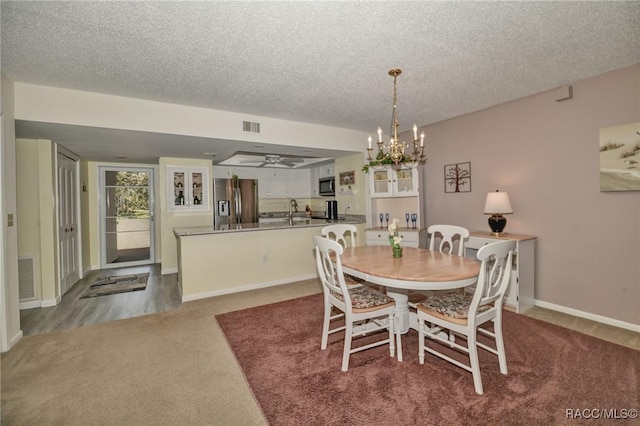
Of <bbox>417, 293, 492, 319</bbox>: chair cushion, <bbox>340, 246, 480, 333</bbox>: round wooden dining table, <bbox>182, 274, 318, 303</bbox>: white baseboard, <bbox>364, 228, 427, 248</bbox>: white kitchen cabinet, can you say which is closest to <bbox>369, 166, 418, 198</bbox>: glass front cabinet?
<bbox>364, 228, 427, 248</bbox>: white kitchen cabinet

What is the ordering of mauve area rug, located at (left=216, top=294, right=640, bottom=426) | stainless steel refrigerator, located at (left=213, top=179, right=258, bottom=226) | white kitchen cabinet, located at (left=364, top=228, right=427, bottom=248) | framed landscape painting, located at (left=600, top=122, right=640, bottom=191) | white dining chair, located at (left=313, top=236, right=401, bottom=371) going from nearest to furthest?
mauve area rug, located at (left=216, top=294, right=640, bottom=426), white dining chair, located at (left=313, top=236, right=401, bottom=371), framed landscape painting, located at (left=600, top=122, right=640, bottom=191), white kitchen cabinet, located at (left=364, top=228, right=427, bottom=248), stainless steel refrigerator, located at (left=213, top=179, right=258, bottom=226)

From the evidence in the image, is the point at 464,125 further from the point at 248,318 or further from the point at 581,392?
the point at 248,318

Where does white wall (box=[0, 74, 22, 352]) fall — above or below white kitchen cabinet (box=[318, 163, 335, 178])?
below

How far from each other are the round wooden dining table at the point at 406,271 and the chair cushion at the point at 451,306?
20 centimetres

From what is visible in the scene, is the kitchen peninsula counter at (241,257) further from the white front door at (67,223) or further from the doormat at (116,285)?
the white front door at (67,223)

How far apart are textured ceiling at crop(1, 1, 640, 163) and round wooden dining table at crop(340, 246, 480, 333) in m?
1.72

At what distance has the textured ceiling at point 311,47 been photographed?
6.17 ft

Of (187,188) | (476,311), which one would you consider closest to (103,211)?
(187,188)

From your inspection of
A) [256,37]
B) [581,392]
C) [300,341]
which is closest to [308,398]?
[300,341]

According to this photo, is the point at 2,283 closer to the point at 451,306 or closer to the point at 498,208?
the point at 451,306

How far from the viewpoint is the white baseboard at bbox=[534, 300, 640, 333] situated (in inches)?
111

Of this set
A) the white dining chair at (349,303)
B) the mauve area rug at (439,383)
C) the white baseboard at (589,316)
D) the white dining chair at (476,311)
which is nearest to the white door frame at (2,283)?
the mauve area rug at (439,383)

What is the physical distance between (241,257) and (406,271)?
2.83 metres

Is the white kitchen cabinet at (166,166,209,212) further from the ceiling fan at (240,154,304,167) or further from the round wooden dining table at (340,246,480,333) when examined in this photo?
the round wooden dining table at (340,246,480,333)
